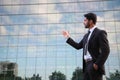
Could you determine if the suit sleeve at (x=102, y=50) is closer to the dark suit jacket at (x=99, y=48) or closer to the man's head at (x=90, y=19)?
the dark suit jacket at (x=99, y=48)

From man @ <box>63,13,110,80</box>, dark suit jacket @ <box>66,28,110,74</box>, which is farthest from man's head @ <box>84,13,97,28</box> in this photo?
dark suit jacket @ <box>66,28,110,74</box>

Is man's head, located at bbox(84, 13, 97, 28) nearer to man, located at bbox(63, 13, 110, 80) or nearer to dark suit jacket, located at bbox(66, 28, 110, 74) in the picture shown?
man, located at bbox(63, 13, 110, 80)

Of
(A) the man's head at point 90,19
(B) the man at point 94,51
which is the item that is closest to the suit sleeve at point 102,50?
(B) the man at point 94,51

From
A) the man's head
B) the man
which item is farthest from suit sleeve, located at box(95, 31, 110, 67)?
the man's head

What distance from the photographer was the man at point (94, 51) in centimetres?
306

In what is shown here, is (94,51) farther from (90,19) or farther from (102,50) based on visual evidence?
(90,19)

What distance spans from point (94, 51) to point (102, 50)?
0.14 m

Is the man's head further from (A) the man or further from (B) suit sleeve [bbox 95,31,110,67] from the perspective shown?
(B) suit sleeve [bbox 95,31,110,67]

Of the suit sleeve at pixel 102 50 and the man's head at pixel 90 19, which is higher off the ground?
the man's head at pixel 90 19

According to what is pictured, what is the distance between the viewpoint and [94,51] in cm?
321

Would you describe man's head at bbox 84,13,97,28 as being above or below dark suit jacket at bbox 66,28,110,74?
above

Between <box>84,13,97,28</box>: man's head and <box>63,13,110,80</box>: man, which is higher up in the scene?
<box>84,13,97,28</box>: man's head

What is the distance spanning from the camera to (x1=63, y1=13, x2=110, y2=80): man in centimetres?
306

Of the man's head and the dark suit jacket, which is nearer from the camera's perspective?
the dark suit jacket
